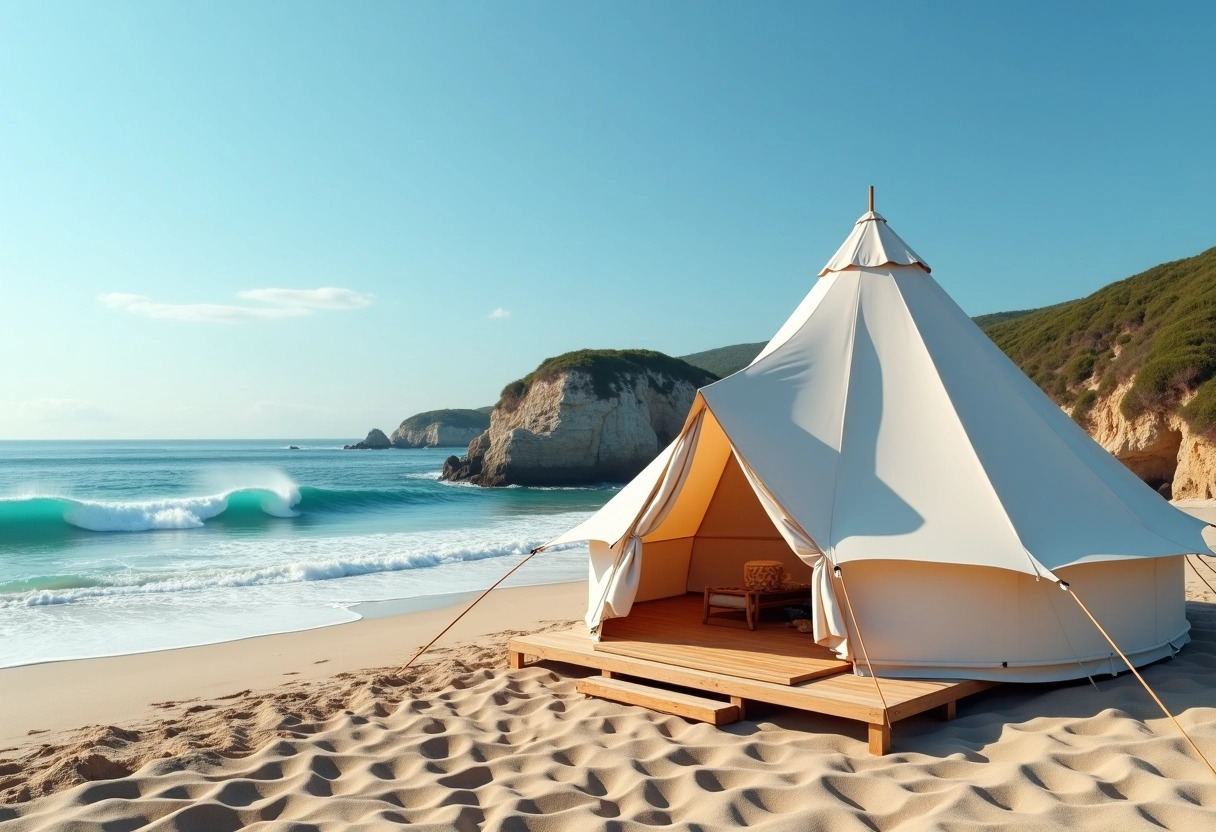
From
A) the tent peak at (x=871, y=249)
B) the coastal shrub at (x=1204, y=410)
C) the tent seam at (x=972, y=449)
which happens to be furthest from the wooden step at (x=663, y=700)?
the coastal shrub at (x=1204, y=410)

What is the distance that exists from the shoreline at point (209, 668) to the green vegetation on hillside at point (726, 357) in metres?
66.3

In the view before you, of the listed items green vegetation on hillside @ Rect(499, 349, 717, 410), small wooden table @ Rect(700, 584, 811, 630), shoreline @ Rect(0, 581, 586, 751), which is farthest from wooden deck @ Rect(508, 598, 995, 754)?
green vegetation on hillside @ Rect(499, 349, 717, 410)

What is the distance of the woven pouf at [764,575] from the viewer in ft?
22.7

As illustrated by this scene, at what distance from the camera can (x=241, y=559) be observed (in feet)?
49.7

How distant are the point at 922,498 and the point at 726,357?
79.4 m

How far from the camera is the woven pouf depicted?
22.7 ft

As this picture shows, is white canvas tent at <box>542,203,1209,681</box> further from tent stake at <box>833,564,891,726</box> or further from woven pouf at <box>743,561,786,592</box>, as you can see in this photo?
woven pouf at <box>743,561,786,592</box>

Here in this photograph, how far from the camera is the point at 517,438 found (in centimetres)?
3756

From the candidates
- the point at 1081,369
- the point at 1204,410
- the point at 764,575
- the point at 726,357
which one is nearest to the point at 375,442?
the point at 726,357

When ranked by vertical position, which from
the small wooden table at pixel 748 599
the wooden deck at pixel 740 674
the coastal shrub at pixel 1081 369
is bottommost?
the wooden deck at pixel 740 674

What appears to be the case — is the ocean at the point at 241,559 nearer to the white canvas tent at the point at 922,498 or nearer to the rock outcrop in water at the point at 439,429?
the white canvas tent at the point at 922,498

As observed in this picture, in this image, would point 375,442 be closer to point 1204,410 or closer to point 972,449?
point 1204,410

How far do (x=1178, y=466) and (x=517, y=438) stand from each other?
82.5 feet

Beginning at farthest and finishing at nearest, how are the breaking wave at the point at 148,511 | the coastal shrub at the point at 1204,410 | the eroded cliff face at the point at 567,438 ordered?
the eroded cliff face at the point at 567,438, the breaking wave at the point at 148,511, the coastal shrub at the point at 1204,410
